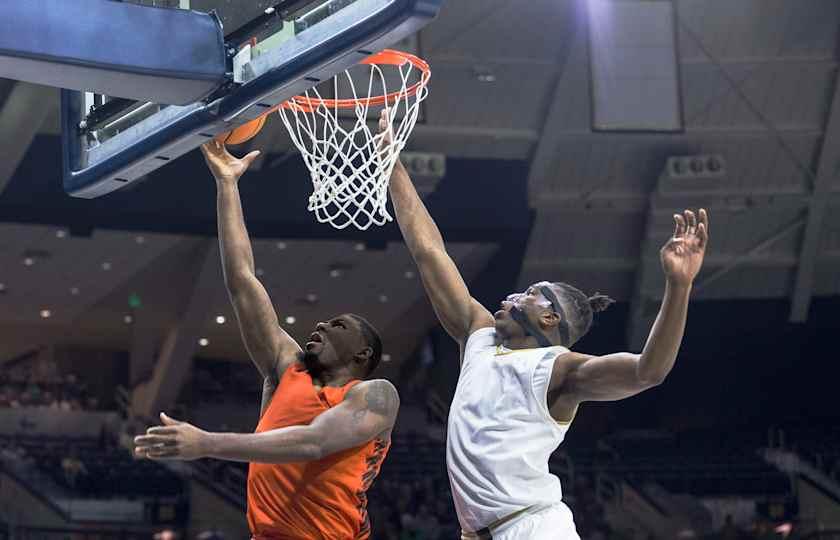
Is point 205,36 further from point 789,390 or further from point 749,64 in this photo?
point 789,390

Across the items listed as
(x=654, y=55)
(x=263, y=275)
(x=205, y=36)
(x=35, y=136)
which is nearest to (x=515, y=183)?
(x=654, y=55)

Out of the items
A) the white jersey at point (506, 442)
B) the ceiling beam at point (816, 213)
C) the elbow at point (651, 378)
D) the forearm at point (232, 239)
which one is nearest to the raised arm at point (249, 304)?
the forearm at point (232, 239)

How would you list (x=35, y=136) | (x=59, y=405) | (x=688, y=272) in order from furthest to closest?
(x=59, y=405)
(x=35, y=136)
(x=688, y=272)

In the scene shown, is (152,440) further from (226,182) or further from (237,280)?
(226,182)

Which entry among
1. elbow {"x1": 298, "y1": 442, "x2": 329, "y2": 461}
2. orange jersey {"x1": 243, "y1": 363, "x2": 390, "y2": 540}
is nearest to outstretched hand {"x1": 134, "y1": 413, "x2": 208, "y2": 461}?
elbow {"x1": 298, "y1": 442, "x2": 329, "y2": 461}

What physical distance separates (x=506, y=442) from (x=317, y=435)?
613mm

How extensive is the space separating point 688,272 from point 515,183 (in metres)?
15.6

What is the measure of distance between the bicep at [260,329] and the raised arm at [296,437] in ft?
1.56

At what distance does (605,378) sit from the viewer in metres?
3.98

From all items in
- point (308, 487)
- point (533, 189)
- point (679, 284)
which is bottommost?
point (533, 189)

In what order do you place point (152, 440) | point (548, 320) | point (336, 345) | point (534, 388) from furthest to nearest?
point (548, 320) < point (336, 345) < point (534, 388) < point (152, 440)

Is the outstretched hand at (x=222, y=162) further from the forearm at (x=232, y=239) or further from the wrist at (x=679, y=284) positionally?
the wrist at (x=679, y=284)

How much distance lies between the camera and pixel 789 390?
23.4 metres

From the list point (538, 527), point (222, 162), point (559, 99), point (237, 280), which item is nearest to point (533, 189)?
point (559, 99)
